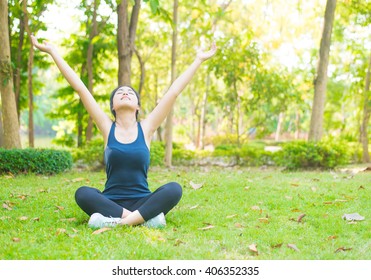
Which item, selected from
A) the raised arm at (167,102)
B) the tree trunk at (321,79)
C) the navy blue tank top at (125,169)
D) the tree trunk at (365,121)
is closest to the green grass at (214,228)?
the navy blue tank top at (125,169)

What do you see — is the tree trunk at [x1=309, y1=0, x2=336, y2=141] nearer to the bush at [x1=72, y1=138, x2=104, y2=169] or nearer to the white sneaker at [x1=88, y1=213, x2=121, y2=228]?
the bush at [x1=72, y1=138, x2=104, y2=169]

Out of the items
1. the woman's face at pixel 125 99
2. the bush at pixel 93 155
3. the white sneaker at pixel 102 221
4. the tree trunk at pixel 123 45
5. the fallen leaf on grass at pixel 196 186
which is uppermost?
the tree trunk at pixel 123 45

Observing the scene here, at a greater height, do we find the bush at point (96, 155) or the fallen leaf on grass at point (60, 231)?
the fallen leaf on grass at point (60, 231)

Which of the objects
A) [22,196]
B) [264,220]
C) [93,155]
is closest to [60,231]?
[264,220]

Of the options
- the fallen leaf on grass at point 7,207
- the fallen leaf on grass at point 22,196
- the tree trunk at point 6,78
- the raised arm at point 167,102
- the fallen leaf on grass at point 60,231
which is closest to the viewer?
the fallen leaf on grass at point 60,231

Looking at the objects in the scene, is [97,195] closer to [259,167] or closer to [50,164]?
[50,164]

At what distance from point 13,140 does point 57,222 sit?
17.7 ft

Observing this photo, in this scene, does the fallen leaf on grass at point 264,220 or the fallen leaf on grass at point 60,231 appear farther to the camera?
the fallen leaf on grass at point 264,220

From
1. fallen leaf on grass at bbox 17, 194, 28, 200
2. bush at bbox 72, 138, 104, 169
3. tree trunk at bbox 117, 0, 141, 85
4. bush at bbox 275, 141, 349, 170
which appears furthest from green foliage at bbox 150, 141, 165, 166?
fallen leaf on grass at bbox 17, 194, 28, 200

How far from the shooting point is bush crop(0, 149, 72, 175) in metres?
9.07

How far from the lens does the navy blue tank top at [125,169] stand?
15.2 feet

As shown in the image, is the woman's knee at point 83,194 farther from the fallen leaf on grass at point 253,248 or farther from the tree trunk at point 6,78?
the tree trunk at point 6,78

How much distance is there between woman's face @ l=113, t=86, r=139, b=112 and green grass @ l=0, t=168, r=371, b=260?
1.26 metres
